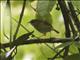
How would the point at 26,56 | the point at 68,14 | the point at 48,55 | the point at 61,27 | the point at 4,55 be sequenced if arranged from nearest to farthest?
A: the point at 4,55 → the point at 68,14 → the point at 48,55 → the point at 61,27 → the point at 26,56

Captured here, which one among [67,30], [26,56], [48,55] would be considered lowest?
[26,56]

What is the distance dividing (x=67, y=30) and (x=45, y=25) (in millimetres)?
134

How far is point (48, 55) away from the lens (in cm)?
80

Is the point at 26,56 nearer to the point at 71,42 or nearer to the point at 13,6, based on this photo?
the point at 13,6

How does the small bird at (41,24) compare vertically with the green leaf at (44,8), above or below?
below

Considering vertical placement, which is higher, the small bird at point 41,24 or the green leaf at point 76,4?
the green leaf at point 76,4

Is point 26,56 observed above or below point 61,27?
below

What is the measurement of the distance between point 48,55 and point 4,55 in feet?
1.08

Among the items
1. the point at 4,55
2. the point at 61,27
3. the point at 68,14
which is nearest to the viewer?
the point at 4,55

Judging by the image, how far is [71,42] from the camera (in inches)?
19.1

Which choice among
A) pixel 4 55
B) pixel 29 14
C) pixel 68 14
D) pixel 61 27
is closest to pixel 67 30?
pixel 68 14

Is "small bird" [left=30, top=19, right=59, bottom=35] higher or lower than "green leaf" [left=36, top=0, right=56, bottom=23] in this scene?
lower

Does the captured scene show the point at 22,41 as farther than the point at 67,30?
No

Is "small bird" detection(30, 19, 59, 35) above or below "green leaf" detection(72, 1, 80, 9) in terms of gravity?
below
